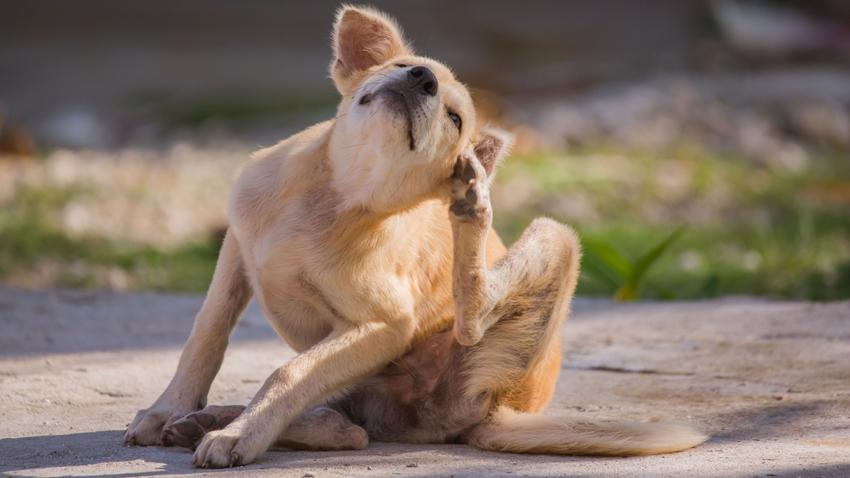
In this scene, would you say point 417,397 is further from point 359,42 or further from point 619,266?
point 619,266

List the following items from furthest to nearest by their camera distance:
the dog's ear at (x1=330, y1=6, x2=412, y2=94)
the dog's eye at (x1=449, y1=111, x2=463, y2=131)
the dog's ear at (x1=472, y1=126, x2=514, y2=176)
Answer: the dog's ear at (x1=330, y1=6, x2=412, y2=94) < the dog's ear at (x1=472, y1=126, x2=514, y2=176) < the dog's eye at (x1=449, y1=111, x2=463, y2=131)

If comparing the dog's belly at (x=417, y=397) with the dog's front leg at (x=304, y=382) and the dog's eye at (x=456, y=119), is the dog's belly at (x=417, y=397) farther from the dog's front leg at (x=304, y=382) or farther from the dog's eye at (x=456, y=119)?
the dog's eye at (x=456, y=119)

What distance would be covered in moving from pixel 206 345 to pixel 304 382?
460mm

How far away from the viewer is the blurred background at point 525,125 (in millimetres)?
6926

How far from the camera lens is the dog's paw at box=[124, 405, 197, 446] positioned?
3.43 meters

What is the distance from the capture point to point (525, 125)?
413 inches

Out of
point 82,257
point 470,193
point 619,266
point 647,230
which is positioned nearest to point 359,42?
point 470,193

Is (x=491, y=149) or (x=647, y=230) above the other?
(x=491, y=149)

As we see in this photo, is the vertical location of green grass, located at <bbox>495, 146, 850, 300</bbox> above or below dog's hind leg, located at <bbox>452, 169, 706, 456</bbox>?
below

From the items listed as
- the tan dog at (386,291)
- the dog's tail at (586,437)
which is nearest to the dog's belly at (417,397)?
the tan dog at (386,291)

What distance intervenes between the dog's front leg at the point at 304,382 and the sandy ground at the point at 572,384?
8cm

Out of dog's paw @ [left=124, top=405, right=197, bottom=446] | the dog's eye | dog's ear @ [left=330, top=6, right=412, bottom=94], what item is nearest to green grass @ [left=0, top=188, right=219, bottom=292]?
dog's ear @ [left=330, top=6, right=412, bottom=94]

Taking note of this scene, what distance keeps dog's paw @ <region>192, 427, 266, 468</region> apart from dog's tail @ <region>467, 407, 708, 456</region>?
73cm

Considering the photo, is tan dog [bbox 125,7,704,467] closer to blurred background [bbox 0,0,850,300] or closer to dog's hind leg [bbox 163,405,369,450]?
dog's hind leg [bbox 163,405,369,450]
